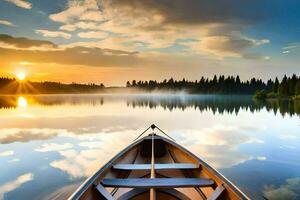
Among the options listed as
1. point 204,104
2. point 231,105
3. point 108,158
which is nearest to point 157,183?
point 108,158

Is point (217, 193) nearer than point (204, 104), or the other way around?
point (217, 193)

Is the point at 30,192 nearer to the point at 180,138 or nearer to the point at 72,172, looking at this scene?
the point at 72,172

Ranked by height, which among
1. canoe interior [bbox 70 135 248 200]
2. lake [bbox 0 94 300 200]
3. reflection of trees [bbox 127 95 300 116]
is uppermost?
canoe interior [bbox 70 135 248 200]

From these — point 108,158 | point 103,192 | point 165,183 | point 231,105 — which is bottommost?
point 108,158

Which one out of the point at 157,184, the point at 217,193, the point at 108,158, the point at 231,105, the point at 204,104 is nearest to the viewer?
the point at 217,193

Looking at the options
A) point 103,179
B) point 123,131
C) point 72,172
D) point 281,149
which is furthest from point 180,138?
point 103,179

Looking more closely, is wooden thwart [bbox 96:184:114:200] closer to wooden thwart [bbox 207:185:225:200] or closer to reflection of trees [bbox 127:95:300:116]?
wooden thwart [bbox 207:185:225:200]

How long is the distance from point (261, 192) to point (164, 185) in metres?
4.39

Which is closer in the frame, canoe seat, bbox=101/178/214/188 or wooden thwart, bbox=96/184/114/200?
wooden thwart, bbox=96/184/114/200

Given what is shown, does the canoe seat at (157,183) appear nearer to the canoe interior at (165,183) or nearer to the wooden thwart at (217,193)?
the canoe interior at (165,183)

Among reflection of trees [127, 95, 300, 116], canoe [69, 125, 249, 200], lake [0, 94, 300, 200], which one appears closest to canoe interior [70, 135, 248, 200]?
canoe [69, 125, 249, 200]

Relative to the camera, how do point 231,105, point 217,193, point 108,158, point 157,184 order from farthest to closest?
point 231,105 → point 108,158 → point 157,184 → point 217,193

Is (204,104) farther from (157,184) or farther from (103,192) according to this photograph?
(103,192)

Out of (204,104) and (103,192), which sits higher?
(103,192)
